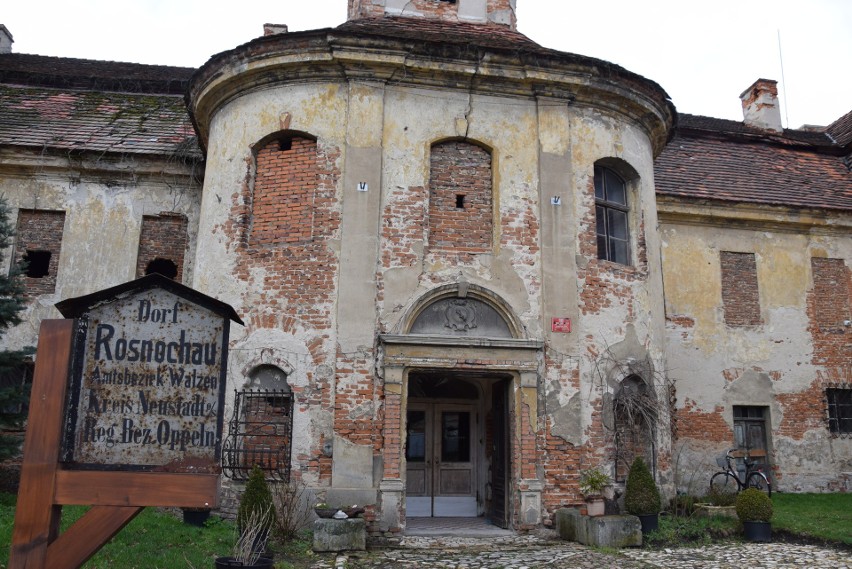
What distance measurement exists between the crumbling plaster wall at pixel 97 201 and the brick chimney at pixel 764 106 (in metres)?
16.3

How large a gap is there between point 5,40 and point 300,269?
50.2 feet

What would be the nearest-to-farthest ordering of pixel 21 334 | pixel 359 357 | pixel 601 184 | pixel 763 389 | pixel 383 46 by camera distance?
pixel 359 357, pixel 383 46, pixel 601 184, pixel 21 334, pixel 763 389

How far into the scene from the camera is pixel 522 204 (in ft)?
39.9

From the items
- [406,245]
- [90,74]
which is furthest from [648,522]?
[90,74]

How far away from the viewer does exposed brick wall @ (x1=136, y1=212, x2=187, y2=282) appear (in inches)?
597

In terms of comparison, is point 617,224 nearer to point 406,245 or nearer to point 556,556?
point 406,245

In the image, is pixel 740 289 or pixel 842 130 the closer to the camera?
→ pixel 740 289

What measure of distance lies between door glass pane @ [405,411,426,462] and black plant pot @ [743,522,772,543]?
5.47 meters

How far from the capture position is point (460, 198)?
40.1 ft

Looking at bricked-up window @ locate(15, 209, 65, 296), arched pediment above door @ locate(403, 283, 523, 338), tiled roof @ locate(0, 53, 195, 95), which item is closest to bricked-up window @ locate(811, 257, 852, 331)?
arched pediment above door @ locate(403, 283, 523, 338)

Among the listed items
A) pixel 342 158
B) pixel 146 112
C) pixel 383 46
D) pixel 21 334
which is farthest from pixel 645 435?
pixel 146 112

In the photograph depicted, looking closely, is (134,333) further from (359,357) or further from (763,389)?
(763,389)

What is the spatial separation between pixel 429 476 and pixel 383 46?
7393 millimetres

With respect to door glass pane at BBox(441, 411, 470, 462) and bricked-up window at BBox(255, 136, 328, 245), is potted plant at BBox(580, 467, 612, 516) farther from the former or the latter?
bricked-up window at BBox(255, 136, 328, 245)
